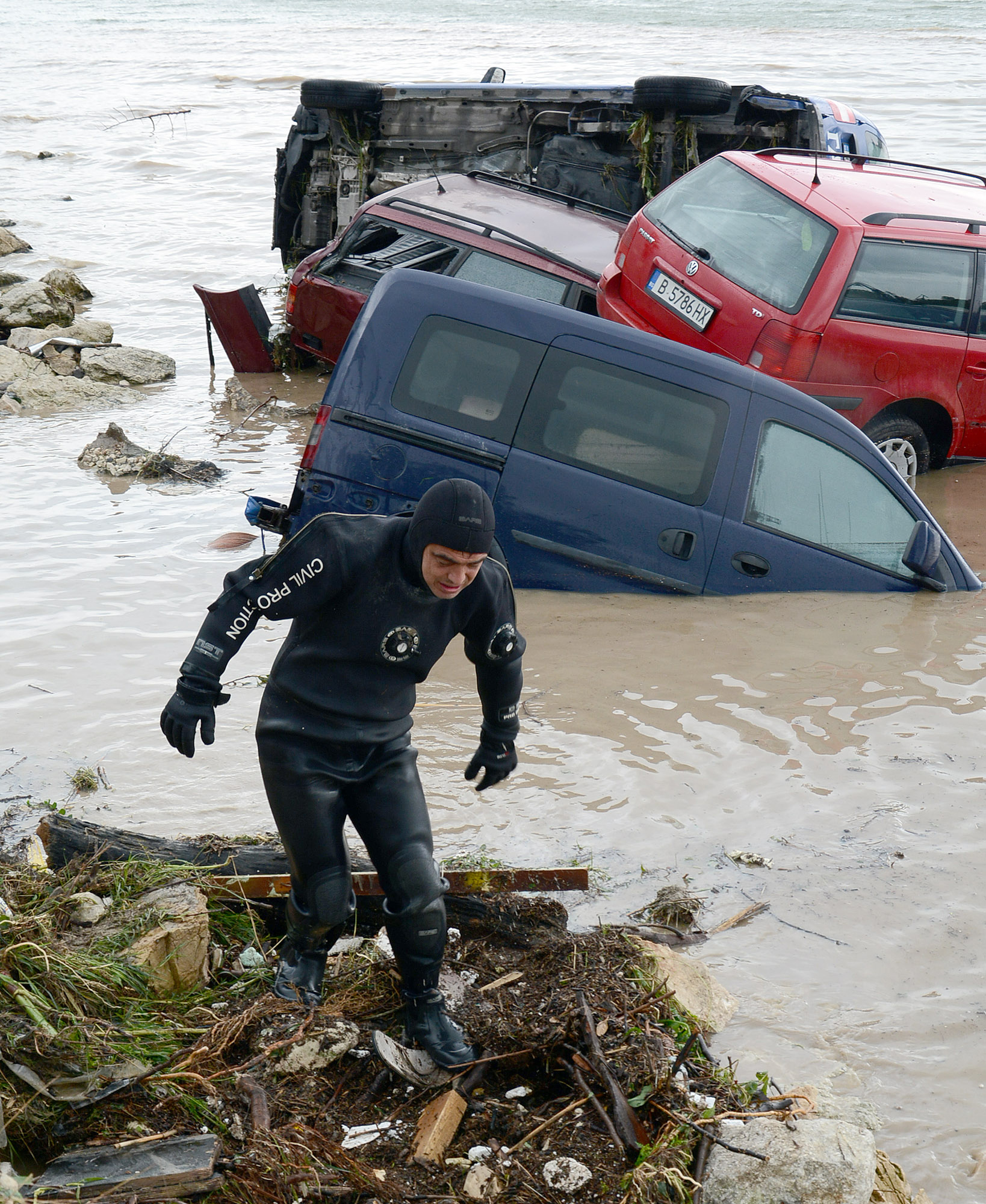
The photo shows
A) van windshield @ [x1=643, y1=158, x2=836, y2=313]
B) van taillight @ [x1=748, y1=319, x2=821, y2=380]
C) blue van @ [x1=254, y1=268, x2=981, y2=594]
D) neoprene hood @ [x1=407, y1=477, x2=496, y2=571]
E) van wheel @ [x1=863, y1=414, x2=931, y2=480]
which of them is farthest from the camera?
van wheel @ [x1=863, y1=414, x2=931, y2=480]

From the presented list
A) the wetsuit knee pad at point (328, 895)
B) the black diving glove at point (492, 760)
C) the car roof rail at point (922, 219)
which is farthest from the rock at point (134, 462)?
the wetsuit knee pad at point (328, 895)

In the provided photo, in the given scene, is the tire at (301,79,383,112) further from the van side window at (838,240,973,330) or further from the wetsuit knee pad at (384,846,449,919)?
the wetsuit knee pad at (384,846,449,919)

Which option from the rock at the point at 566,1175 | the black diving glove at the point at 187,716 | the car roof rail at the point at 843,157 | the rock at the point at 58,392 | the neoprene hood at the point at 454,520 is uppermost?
the car roof rail at the point at 843,157

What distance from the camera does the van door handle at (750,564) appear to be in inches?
242

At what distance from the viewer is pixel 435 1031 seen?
3105 mm

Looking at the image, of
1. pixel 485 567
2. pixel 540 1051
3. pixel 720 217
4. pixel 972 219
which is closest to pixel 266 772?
pixel 485 567

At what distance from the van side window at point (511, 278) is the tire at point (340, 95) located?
336 cm

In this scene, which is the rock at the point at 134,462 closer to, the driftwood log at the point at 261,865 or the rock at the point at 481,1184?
the driftwood log at the point at 261,865

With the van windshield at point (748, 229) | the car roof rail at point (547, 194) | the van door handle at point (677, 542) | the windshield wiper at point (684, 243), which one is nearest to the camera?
the van door handle at point (677, 542)

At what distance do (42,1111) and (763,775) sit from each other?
3.22 m

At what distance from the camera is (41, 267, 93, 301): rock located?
41.7 ft

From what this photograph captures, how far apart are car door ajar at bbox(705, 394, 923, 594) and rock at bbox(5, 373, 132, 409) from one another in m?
6.19

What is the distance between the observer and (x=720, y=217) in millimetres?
7875

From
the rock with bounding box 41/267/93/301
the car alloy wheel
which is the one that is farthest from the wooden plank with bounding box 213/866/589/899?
the rock with bounding box 41/267/93/301
